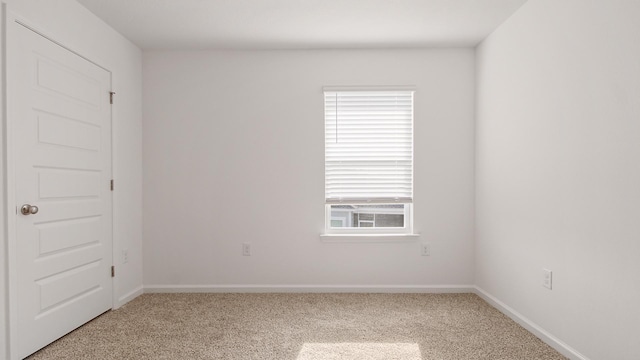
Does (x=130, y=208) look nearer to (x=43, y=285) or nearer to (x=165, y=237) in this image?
(x=165, y=237)

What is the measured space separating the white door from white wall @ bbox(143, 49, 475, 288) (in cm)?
69

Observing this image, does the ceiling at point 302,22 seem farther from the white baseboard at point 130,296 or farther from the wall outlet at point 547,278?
the white baseboard at point 130,296

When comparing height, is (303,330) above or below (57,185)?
below

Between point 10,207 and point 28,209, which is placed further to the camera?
point 28,209

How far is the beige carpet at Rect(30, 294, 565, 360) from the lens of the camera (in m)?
2.61

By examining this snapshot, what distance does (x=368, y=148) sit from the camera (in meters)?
4.05

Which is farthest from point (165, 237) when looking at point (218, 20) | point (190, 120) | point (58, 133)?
point (218, 20)

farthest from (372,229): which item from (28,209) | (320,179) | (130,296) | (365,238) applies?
(28,209)

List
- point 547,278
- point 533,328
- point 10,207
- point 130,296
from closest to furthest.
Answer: point 10,207 → point 547,278 → point 533,328 → point 130,296

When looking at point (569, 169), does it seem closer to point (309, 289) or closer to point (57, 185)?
point (309, 289)

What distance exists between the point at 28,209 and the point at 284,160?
7.09 feet

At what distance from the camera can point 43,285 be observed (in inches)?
104

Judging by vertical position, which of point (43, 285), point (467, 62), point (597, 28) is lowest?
point (43, 285)

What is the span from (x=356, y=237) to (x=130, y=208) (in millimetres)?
2223
